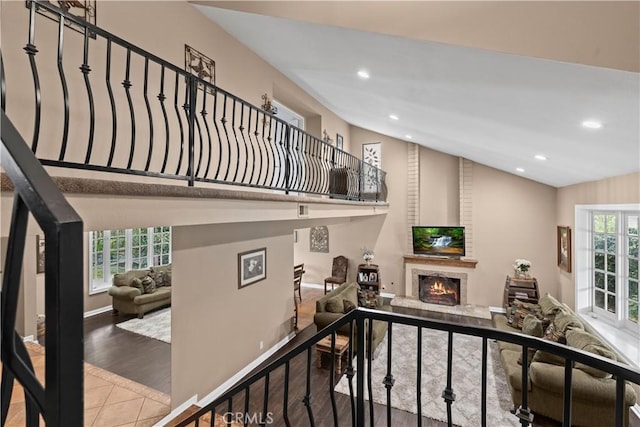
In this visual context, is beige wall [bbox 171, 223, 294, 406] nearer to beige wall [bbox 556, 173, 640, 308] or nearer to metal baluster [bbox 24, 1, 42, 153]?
metal baluster [bbox 24, 1, 42, 153]

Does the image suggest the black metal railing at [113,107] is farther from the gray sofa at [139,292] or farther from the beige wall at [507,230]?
the beige wall at [507,230]

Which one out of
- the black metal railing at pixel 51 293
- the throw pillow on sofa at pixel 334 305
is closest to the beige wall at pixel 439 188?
the throw pillow on sofa at pixel 334 305

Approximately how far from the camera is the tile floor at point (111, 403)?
2.74 m

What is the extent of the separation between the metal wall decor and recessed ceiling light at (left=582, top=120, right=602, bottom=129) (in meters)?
7.08

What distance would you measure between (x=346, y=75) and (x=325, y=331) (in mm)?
3571

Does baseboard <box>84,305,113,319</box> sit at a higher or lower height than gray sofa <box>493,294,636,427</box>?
lower

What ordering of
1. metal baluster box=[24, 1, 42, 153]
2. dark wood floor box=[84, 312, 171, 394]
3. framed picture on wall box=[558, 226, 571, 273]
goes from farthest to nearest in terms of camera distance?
1. framed picture on wall box=[558, 226, 571, 273]
2. dark wood floor box=[84, 312, 171, 394]
3. metal baluster box=[24, 1, 42, 153]

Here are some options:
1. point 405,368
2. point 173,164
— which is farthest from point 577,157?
point 173,164

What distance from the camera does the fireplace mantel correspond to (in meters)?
7.55

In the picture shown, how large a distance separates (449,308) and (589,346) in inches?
170

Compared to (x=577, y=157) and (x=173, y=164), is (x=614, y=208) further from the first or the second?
(x=173, y=164)

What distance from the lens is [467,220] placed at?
7727mm

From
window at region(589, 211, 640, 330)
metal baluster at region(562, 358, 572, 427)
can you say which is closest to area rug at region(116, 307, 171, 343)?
metal baluster at region(562, 358, 572, 427)

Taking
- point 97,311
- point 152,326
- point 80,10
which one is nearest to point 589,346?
point 80,10
